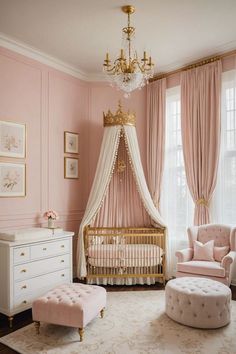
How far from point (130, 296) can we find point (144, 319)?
738 mm

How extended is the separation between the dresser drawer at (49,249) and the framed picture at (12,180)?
0.84 m

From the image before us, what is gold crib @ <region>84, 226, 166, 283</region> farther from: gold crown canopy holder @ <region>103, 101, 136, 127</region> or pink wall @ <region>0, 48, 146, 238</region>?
gold crown canopy holder @ <region>103, 101, 136, 127</region>

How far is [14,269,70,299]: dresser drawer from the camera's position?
334 cm

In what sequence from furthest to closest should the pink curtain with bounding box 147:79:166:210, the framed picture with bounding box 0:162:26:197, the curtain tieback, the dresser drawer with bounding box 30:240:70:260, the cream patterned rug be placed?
1. the pink curtain with bounding box 147:79:166:210
2. the curtain tieback
3. the framed picture with bounding box 0:162:26:197
4. the dresser drawer with bounding box 30:240:70:260
5. the cream patterned rug

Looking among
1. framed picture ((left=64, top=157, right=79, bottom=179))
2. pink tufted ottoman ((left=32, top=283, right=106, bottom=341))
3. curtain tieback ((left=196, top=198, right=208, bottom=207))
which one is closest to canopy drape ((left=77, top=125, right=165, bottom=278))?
framed picture ((left=64, top=157, right=79, bottom=179))

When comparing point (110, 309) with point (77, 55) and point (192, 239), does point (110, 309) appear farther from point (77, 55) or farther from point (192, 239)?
point (77, 55)

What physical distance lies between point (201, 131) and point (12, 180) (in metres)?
2.88

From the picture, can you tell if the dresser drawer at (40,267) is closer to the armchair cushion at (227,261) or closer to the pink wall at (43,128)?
the pink wall at (43,128)

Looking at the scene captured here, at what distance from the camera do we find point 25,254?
11.3 feet

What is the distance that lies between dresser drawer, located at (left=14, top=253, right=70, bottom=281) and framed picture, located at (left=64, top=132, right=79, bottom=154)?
5.73 ft

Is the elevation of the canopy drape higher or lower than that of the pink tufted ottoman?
higher

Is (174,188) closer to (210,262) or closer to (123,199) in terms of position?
(123,199)

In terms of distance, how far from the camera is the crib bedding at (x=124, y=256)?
14.1ft

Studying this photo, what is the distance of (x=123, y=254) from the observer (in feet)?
14.1
